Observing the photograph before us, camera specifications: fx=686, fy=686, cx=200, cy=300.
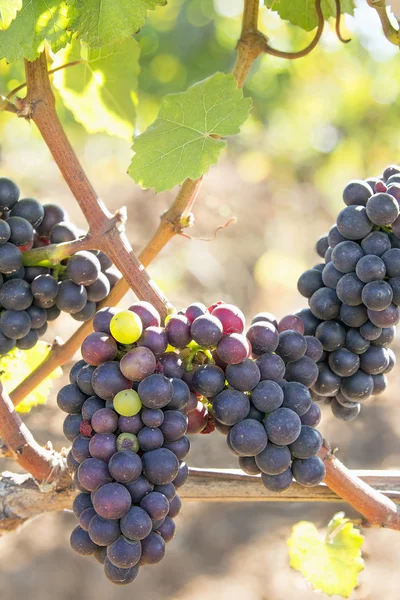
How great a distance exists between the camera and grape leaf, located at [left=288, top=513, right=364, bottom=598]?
137 centimetres

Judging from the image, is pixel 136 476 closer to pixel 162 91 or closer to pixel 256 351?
pixel 256 351

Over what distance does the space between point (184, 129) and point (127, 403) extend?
0.49m

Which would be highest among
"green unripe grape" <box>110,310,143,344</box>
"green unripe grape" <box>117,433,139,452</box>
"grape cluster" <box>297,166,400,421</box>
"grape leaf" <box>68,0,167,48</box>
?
"grape leaf" <box>68,0,167,48</box>

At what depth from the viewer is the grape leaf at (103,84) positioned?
145 cm

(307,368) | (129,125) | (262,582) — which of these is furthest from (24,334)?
(262,582)

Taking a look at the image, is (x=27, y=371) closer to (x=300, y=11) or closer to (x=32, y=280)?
(x=32, y=280)

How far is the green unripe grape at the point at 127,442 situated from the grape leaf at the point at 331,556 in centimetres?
70

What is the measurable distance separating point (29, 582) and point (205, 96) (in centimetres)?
219

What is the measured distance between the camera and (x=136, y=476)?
0.83 meters

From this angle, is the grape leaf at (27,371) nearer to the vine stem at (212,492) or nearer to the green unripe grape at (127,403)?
the vine stem at (212,492)

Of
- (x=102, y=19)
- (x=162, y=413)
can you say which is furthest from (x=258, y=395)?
(x=102, y=19)

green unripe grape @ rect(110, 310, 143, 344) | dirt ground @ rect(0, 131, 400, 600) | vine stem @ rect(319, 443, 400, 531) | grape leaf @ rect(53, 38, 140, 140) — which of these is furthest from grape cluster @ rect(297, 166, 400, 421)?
dirt ground @ rect(0, 131, 400, 600)

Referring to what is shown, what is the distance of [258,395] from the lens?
909 mm

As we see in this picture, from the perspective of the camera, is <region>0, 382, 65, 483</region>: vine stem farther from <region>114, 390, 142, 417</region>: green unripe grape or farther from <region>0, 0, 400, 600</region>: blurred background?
<region>0, 0, 400, 600</region>: blurred background
